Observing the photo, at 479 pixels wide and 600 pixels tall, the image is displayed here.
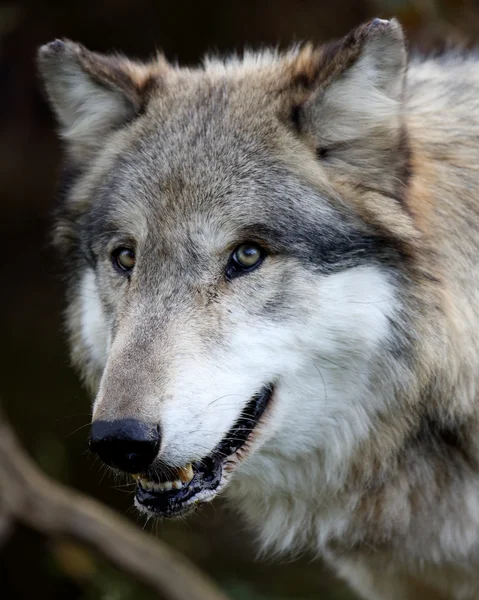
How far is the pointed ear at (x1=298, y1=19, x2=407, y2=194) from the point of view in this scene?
113 inches

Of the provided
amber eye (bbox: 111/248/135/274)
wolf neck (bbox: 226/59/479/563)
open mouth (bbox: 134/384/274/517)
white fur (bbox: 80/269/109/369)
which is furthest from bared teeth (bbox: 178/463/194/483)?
amber eye (bbox: 111/248/135/274)

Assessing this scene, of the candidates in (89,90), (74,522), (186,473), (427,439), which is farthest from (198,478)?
(74,522)

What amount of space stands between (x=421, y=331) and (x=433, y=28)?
2.71 meters

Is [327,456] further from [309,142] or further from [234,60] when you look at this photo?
[234,60]

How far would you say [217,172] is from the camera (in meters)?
2.97

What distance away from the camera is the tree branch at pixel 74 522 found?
5312 millimetres

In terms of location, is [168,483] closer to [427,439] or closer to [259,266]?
[259,266]

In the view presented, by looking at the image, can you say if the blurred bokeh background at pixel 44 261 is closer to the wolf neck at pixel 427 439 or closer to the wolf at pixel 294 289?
the wolf neck at pixel 427 439

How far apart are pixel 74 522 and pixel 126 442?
118 inches

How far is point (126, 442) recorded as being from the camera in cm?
257

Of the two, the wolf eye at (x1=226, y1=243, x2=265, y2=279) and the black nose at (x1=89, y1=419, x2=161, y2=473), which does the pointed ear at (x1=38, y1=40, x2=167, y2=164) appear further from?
the black nose at (x1=89, y1=419, x2=161, y2=473)

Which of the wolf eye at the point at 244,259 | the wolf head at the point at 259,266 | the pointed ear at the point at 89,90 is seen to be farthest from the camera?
the pointed ear at the point at 89,90

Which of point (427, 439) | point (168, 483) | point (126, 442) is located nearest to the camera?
point (126, 442)

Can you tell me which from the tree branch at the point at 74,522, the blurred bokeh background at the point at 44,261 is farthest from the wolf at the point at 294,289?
the blurred bokeh background at the point at 44,261
